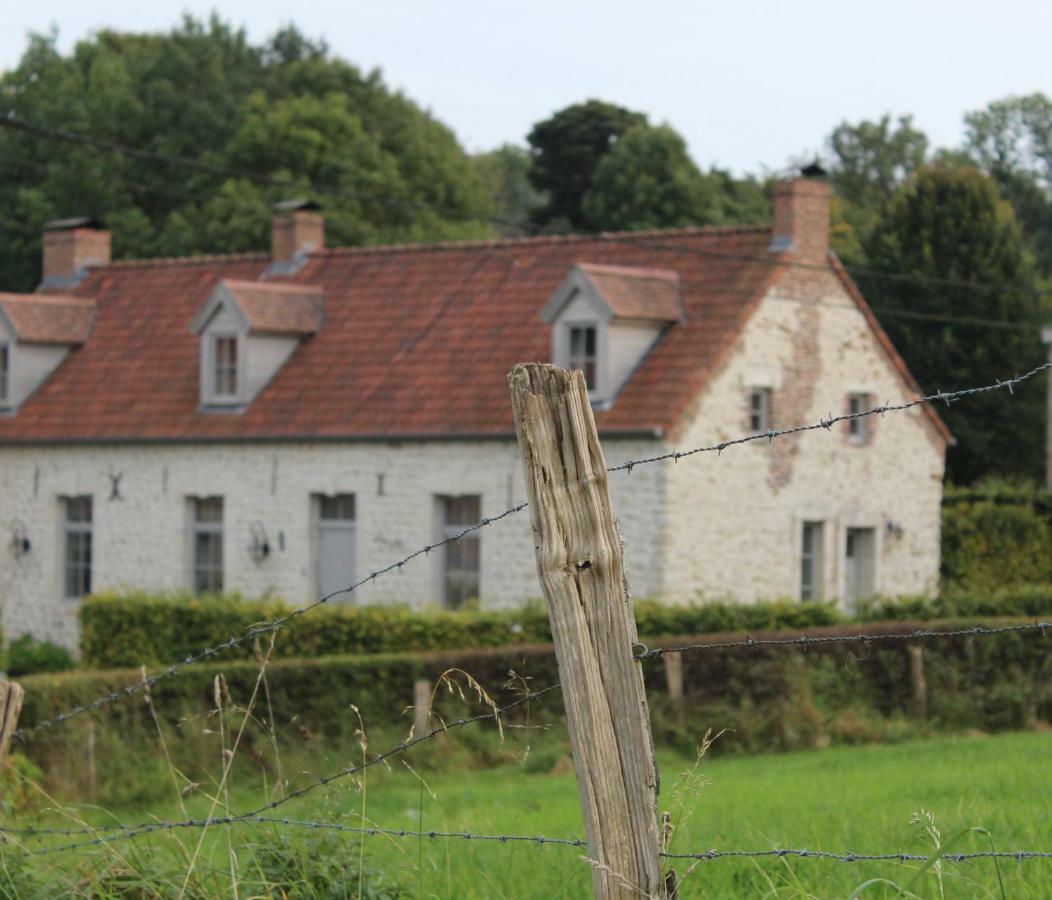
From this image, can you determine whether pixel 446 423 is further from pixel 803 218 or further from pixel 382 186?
pixel 382 186

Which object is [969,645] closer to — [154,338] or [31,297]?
[154,338]

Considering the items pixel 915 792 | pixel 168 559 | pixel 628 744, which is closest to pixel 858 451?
pixel 168 559

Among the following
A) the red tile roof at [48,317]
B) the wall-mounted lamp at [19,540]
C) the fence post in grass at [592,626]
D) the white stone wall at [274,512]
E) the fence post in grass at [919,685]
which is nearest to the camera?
the fence post in grass at [592,626]

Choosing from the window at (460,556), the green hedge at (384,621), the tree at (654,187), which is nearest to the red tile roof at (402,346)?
the window at (460,556)

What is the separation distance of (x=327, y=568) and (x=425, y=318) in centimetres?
404

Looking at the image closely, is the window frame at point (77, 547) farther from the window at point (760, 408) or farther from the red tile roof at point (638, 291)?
the window at point (760, 408)

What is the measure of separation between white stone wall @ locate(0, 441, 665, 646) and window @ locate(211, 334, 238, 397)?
3.43 feet

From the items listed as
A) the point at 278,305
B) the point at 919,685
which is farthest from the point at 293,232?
the point at 919,685

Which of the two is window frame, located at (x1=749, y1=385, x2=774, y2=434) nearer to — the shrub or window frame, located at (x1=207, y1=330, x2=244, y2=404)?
window frame, located at (x1=207, y1=330, x2=244, y2=404)

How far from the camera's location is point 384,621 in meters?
22.4

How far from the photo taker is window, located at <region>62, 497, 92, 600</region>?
30188mm

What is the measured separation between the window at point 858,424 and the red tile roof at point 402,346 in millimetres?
2777

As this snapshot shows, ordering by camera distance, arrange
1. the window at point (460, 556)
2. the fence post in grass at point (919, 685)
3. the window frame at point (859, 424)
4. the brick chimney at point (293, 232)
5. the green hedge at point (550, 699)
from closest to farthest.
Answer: the green hedge at point (550, 699), the fence post in grass at point (919, 685), the window at point (460, 556), the window frame at point (859, 424), the brick chimney at point (293, 232)

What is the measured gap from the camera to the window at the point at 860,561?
27984 millimetres
